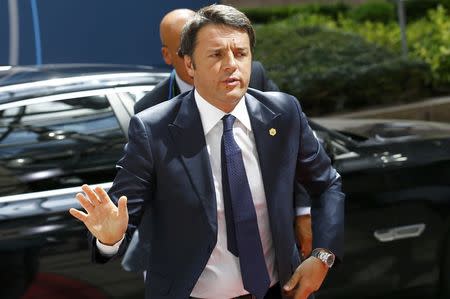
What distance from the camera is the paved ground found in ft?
32.4

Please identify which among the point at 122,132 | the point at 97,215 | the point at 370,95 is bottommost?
the point at 370,95

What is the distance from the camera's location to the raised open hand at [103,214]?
2.55 metres

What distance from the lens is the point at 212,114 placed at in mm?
2756

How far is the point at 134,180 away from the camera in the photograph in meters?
2.66

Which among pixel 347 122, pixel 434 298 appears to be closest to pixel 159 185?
pixel 434 298

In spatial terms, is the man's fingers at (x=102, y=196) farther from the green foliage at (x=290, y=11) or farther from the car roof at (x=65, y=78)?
the green foliage at (x=290, y=11)

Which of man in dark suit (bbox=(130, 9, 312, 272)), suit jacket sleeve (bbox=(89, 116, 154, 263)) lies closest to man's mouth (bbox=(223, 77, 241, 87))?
suit jacket sleeve (bbox=(89, 116, 154, 263))

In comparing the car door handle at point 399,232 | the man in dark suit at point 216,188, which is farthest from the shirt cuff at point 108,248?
the car door handle at point 399,232

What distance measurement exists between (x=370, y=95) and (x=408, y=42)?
2119mm

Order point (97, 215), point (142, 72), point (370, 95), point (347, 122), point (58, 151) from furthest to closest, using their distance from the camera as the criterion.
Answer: point (370, 95), point (347, 122), point (142, 72), point (58, 151), point (97, 215)

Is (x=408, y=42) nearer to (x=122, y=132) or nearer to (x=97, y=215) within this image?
(x=122, y=132)

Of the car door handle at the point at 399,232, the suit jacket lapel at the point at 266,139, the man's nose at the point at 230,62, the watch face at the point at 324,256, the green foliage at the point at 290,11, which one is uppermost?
the man's nose at the point at 230,62

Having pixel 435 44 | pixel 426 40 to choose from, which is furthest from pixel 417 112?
pixel 426 40

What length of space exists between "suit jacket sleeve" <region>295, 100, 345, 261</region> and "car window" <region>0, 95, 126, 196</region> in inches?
61.8
